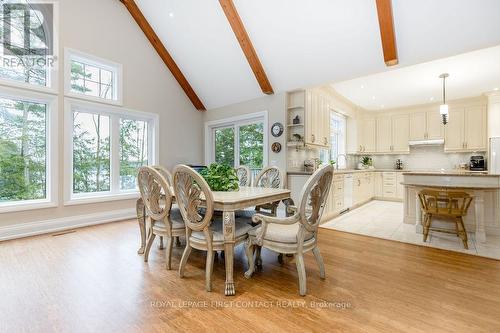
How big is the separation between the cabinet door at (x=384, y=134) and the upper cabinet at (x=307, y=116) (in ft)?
10.6

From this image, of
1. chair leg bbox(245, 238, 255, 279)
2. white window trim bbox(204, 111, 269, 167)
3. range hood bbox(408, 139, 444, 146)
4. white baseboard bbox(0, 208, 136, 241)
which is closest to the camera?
chair leg bbox(245, 238, 255, 279)

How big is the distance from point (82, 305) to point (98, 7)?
16.0 ft

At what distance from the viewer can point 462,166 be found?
625cm

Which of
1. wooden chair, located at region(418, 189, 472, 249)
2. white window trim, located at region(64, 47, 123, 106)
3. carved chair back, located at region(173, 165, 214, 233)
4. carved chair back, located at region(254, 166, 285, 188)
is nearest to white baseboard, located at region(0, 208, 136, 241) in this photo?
white window trim, located at region(64, 47, 123, 106)

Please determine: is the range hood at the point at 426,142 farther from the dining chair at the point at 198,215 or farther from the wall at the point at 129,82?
the dining chair at the point at 198,215

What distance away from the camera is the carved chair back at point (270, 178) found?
10.8 feet

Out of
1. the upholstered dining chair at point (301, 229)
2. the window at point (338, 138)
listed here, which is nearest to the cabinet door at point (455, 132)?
the window at point (338, 138)

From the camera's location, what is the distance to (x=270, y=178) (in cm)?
338

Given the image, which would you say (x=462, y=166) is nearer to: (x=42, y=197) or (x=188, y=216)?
(x=188, y=216)

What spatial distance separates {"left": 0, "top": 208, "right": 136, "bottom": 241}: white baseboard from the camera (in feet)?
11.3

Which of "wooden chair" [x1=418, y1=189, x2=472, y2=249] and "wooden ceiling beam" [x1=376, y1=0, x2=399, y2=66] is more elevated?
"wooden ceiling beam" [x1=376, y1=0, x2=399, y2=66]

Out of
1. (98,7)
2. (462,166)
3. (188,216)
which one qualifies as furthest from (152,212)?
(462,166)

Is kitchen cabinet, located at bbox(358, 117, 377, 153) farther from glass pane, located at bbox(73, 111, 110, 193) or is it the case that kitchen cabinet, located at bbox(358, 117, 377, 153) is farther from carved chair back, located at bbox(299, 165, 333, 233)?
glass pane, located at bbox(73, 111, 110, 193)

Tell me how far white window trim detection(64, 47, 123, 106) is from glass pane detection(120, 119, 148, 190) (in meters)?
0.52
